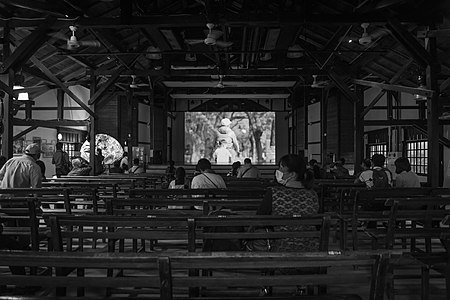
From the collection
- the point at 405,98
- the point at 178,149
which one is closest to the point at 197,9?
the point at 405,98

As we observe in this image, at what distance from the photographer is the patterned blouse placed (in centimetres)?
349

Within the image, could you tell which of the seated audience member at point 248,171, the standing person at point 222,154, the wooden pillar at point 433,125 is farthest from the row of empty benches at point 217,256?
the standing person at point 222,154

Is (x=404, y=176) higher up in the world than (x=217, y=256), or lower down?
higher up

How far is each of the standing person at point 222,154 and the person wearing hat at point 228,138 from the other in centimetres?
10

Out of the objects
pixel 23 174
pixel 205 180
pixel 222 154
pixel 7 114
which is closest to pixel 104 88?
pixel 7 114

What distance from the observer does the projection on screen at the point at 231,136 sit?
87.6ft

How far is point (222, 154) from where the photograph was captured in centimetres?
2669

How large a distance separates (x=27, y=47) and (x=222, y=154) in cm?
1787

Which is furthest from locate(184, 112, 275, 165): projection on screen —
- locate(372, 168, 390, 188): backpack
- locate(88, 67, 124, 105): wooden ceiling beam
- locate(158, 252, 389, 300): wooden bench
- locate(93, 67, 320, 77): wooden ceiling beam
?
locate(158, 252, 389, 300): wooden bench

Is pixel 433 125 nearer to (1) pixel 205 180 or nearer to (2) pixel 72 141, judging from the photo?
(1) pixel 205 180

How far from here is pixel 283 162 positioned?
3822 millimetres

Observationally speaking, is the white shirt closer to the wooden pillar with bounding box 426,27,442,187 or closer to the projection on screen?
the wooden pillar with bounding box 426,27,442,187

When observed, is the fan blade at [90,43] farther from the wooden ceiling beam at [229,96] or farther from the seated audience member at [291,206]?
the wooden ceiling beam at [229,96]

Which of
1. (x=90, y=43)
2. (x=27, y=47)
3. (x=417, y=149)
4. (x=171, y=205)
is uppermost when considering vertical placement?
(x=90, y=43)
